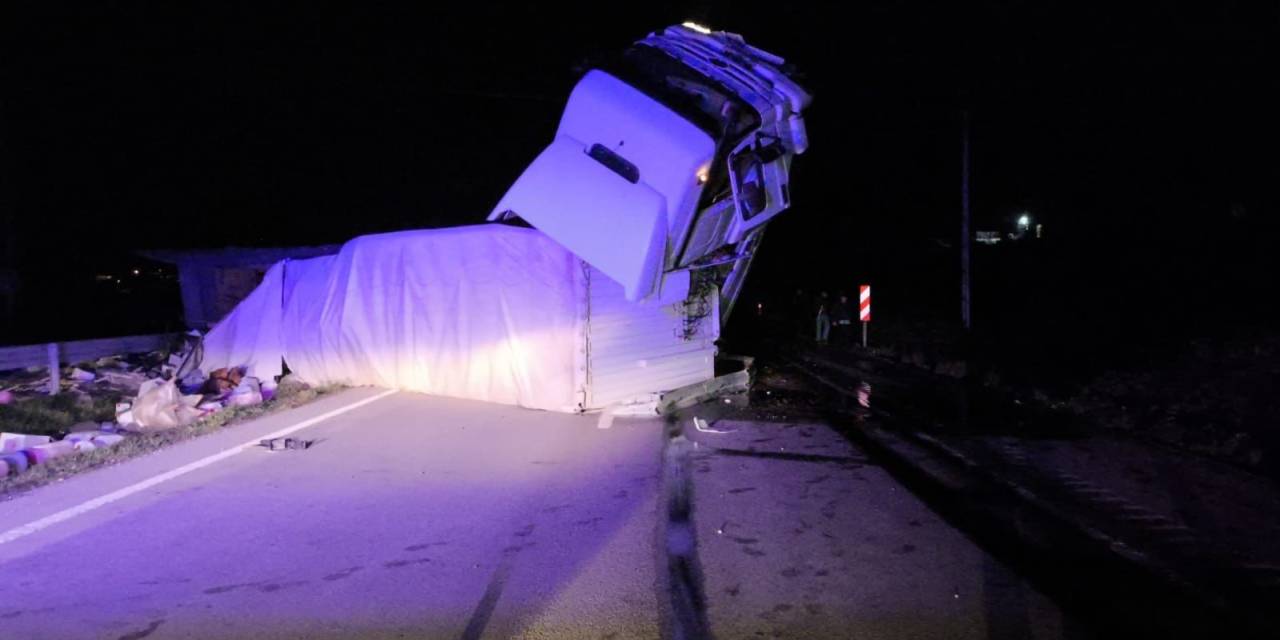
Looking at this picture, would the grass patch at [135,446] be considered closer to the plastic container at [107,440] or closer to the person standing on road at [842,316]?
the plastic container at [107,440]

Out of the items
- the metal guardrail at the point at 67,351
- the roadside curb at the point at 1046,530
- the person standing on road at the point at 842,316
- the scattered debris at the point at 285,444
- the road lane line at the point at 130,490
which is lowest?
the roadside curb at the point at 1046,530

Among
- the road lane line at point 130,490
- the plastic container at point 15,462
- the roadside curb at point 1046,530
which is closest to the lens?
the roadside curb at point 1046,530

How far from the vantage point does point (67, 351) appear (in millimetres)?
11375

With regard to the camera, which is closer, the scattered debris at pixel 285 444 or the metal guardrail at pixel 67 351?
the scattered debris at pixel 285 444

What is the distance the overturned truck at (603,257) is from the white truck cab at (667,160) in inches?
0.7

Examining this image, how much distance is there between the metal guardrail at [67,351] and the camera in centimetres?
1016

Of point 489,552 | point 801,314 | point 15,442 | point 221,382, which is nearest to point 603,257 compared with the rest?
point 489,552

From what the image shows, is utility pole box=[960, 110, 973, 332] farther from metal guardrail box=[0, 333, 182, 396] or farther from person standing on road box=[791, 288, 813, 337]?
metal guardrail box=[0, 333, 182, 396]

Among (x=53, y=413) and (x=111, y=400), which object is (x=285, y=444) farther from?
(x=111, y=400)

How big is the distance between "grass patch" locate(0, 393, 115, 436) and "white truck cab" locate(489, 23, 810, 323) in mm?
5686

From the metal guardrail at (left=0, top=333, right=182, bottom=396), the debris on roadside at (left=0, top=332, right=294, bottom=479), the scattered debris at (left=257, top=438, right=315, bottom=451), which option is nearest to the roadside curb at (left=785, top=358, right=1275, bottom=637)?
the scattered debris at (left=257, top=438, right=315, bottom=451)

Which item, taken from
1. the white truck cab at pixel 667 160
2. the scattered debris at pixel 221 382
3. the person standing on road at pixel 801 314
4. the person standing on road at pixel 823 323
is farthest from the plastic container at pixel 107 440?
the person standing on road at pixel 801 314

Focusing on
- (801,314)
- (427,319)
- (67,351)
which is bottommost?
(67,351)

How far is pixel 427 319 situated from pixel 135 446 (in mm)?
3418
